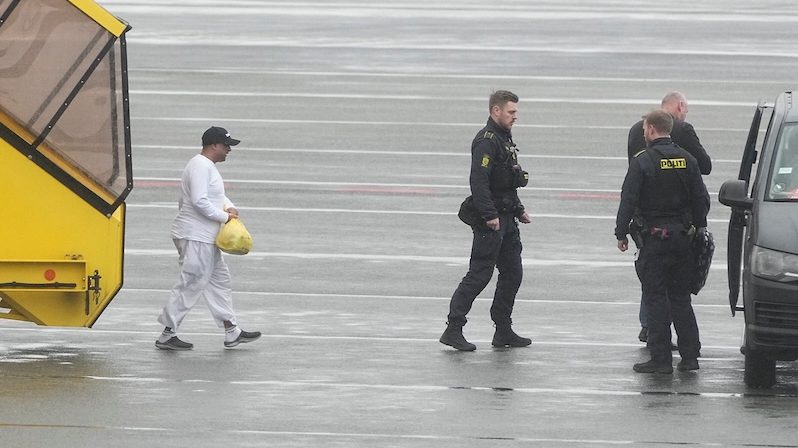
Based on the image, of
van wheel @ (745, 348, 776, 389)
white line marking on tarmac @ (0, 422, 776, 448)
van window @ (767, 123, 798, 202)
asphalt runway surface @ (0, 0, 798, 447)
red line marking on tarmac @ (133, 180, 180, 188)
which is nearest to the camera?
white line marking on tarmac @ (0, 422, 776, 448)

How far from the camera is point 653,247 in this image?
10.5m

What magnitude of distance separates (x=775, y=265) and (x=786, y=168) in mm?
1048

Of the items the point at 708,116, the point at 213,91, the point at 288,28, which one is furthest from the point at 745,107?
the point at 288,28

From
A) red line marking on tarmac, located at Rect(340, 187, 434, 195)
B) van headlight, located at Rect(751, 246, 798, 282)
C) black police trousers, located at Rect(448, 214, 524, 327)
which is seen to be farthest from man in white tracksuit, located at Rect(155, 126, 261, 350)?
red line marking on tarmac, located at Rect(340, 187, 434, 195)

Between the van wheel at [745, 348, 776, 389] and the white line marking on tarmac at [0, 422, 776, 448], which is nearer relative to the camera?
the white line marking on tarmac at [0, 422, 776, 448]

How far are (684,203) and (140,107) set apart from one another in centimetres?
1639

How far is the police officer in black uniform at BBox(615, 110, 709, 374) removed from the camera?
10.5 metres

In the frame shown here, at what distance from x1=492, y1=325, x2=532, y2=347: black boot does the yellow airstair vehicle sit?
2.63 metres

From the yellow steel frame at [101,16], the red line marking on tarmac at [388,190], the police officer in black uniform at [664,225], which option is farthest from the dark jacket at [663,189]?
the red line marking on tarmac at [388,190]

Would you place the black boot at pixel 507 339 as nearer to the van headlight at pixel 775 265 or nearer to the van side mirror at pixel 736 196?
the van side mirror at pixel 736 196

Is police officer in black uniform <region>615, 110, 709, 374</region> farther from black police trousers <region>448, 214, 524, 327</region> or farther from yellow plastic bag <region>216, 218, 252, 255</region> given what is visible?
yellow plastic bag <region>216, 218, 252, 255</region>

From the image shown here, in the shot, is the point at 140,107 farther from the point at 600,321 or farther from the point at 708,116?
the point at 600,321

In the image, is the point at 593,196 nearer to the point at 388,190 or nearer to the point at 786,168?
the point at 388,190

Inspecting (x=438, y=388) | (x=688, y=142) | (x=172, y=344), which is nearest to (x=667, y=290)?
(x=688, y=142)
